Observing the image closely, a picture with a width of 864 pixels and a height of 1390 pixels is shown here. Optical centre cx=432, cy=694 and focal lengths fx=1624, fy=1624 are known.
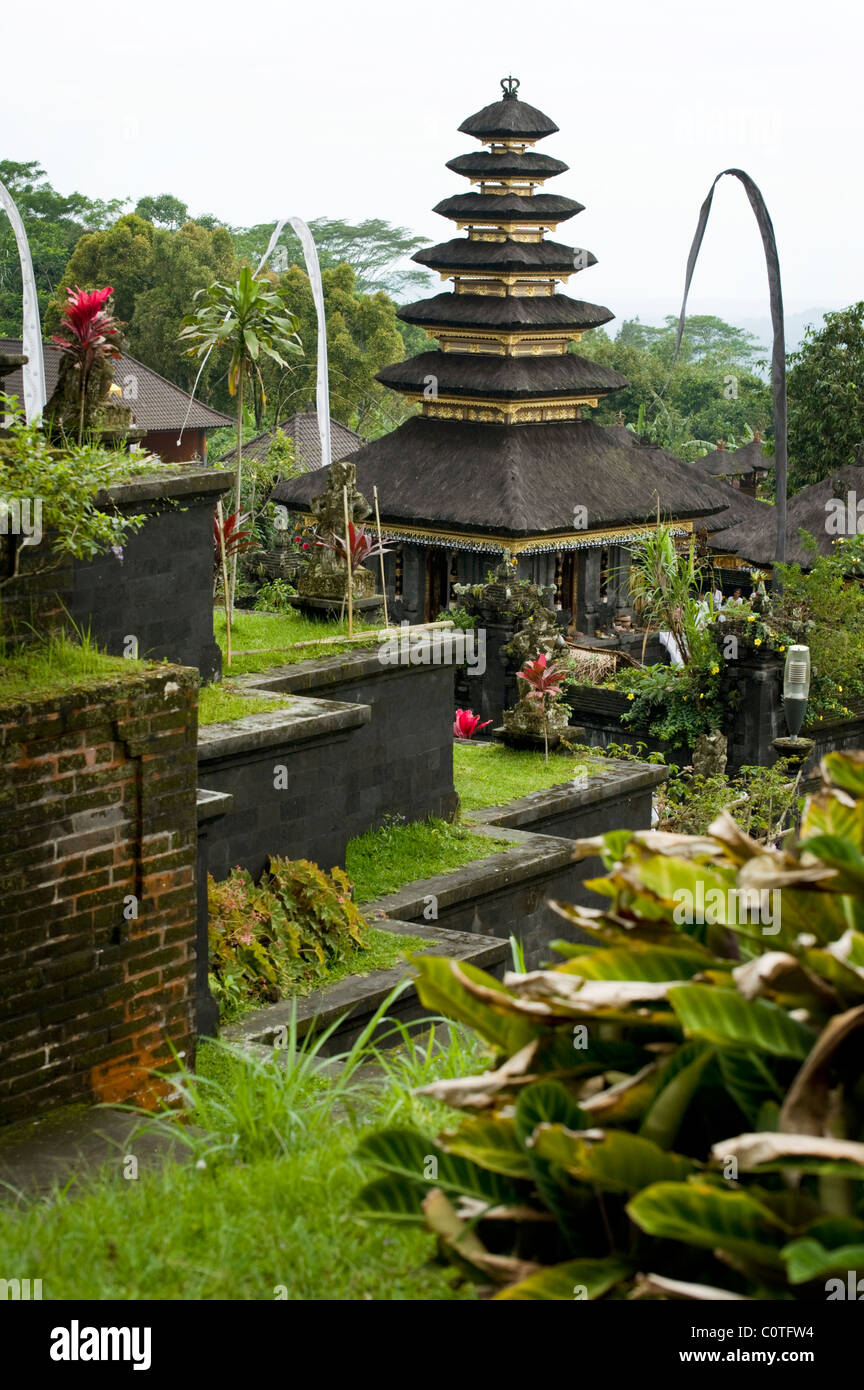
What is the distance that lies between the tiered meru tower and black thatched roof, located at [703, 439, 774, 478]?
15581 mm

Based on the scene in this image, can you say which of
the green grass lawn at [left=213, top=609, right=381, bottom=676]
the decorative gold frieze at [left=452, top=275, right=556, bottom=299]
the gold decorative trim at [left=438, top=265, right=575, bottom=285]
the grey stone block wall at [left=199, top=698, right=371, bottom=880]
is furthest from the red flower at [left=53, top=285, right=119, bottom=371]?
the decorative gold frieze at [left=452, top=275, right=556, bottom=299]

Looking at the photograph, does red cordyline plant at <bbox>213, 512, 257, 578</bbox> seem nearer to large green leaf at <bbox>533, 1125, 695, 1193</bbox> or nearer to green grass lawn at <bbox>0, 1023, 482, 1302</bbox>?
green grass lawn at <bbox>0, 1023, 482, 1302</bbox>

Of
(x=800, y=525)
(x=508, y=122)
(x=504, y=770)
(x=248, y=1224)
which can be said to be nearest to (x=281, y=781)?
(x=504, y=770)

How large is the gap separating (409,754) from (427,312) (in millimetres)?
19537

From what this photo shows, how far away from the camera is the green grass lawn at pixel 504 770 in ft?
43.1

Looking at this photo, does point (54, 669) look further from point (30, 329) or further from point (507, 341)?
point (507, 341)

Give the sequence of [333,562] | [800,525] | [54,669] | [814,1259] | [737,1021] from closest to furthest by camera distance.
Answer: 1. [814,1259]
2. [737,1021]
3. [54,669]
4. [333,562]
5. [800,525]

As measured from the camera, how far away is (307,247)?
3200 cm

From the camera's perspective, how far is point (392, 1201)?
10.4ft

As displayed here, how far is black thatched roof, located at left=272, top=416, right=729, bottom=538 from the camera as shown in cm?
2770

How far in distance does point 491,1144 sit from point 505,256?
27.7 m

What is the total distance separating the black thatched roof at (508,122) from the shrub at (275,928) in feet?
75.4

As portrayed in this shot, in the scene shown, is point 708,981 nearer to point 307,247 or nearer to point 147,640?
point 147,640

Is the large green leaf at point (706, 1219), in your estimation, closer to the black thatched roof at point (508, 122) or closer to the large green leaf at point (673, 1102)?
the large green leaf at point (673, 1102)
